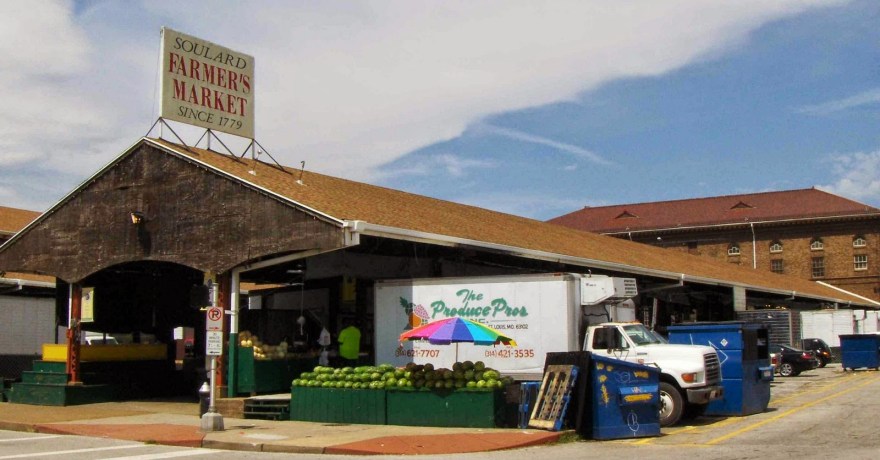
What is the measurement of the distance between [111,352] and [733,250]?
2814 inches

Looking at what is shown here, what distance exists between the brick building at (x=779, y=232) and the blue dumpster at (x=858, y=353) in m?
46.9

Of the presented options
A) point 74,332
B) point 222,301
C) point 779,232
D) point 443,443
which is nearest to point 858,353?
point 222,301

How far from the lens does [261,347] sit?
20625 millimetres

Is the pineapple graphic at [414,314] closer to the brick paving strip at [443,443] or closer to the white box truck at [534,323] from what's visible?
the white box truck at [534,323]

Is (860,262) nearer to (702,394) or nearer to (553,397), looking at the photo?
(702,394)

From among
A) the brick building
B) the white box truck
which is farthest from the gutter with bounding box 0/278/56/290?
the brick building

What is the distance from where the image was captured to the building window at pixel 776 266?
8387cm

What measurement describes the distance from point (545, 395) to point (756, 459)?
14.4ft

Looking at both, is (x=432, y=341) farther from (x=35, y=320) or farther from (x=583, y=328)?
(x=35, y=320)

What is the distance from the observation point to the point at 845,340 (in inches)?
1494

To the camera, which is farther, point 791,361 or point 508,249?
point 791,361

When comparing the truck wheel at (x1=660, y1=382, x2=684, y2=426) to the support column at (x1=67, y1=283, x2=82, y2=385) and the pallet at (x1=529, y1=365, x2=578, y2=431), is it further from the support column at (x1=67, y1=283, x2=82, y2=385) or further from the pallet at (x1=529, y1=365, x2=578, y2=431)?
the support column at (x1=67, y1=283, x2=82, y2=385)

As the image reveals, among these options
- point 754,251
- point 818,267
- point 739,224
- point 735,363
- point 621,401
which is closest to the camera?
point 621,401

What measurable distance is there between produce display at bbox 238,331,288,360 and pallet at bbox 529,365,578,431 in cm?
700
